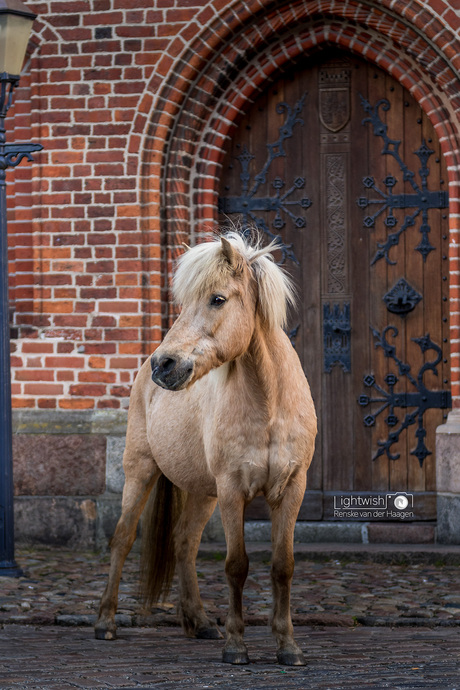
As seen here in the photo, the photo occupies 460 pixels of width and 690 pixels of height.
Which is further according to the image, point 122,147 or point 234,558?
point 122,147

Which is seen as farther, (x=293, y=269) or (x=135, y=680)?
(x=293, y=269)

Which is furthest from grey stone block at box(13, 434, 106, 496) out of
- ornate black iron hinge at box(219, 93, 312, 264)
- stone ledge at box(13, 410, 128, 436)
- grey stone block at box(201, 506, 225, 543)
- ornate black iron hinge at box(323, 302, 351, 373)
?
ornate black iron hinge at box(219, 93, 312, 264)

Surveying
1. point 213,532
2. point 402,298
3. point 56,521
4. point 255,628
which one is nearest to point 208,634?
point 255,628

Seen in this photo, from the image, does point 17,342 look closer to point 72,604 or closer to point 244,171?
point 244,171

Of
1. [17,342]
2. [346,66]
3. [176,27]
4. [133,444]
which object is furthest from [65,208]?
[133,444]

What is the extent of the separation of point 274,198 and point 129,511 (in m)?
3.82

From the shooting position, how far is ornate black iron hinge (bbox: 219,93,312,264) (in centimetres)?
874

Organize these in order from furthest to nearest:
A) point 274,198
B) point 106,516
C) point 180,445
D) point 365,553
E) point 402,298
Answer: point 274,198 → point 402,298 → point 106,516 → point 365,553 → point 180,445

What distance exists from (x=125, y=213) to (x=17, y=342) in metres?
1.35

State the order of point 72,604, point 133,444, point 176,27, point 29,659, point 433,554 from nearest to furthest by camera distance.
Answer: point 29,659 → point 133,444 → point 72,604 → point 433,554 → point 176,27

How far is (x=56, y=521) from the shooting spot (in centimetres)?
848

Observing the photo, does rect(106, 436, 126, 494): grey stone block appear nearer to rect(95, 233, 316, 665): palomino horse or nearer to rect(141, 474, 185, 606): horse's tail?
rect(141, 474, 185, 606): horse's tail

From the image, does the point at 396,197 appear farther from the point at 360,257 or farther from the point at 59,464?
the point at 59,464

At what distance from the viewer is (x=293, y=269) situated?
8758mm
